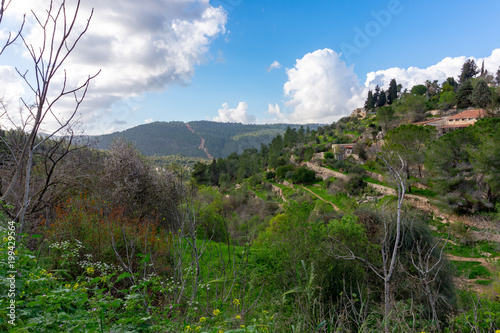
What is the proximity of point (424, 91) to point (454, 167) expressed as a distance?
170ft

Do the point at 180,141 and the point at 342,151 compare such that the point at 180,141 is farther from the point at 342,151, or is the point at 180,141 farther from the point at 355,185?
the point at 355,185

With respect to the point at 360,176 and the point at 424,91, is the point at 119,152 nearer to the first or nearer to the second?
the point at 360,176

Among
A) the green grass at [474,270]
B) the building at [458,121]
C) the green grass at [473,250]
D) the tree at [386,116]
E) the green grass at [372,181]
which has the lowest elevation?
the green grass at [473,250]

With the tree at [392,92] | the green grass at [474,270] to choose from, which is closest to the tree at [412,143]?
the green grass at [474,270]

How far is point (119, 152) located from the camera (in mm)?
10914

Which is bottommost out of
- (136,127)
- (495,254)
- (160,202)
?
(495,254)

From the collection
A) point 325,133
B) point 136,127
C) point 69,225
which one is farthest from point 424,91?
point 136,127

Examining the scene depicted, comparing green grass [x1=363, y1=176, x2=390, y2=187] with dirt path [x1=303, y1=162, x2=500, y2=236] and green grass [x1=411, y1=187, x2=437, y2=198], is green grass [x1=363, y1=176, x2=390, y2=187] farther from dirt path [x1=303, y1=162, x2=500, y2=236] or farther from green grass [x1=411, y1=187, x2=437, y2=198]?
green grass [x1=411, y1=187, x2=437, y2=198]

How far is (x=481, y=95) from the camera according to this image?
123 feet

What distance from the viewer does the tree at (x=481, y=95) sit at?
36.6 meters

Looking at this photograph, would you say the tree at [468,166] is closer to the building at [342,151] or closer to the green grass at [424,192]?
the green grass at [424,192]

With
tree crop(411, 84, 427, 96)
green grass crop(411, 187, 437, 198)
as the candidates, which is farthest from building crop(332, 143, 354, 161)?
tree crop(411, 84, 427, 96)

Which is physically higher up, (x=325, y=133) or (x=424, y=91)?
(x=424, y=91)

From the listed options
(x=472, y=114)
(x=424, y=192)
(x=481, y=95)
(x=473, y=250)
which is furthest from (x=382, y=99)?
(x=473, y=250)
